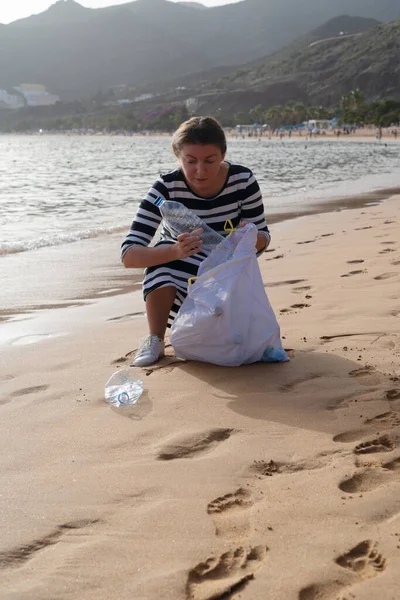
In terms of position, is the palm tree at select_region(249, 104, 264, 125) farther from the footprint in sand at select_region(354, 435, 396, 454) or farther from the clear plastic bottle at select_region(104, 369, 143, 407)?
the footprint in sand at select_region(354, 435, 396, 454)

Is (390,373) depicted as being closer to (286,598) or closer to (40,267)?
(286,598)

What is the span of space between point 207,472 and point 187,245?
1187 millimetres

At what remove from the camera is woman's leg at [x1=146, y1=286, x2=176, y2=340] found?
129 inches

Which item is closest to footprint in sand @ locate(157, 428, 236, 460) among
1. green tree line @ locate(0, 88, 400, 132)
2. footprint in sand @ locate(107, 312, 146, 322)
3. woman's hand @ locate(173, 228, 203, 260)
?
woman's hand @ locate(173, 228, 203, 260)

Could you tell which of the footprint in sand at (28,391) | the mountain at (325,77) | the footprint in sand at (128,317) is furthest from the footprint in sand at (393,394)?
the mountain at (325,77)

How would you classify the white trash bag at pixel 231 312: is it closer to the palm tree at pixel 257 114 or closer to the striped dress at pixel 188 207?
the striped dress at pixel 188 207

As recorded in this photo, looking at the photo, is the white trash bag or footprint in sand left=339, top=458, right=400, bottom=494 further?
the white trash bag

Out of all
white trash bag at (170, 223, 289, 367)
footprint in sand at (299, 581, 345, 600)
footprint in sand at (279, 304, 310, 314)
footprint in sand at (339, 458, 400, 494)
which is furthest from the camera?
footprint in sand at (279, 304, 310, 314)

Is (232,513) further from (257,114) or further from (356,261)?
(257,114)

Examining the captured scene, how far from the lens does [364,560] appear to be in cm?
154

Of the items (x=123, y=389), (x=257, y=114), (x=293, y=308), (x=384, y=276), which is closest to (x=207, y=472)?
(x=123, y=389)

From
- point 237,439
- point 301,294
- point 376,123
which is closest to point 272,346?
point 237,439

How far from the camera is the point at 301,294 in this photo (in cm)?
441

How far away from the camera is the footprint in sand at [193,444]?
7.09ft
